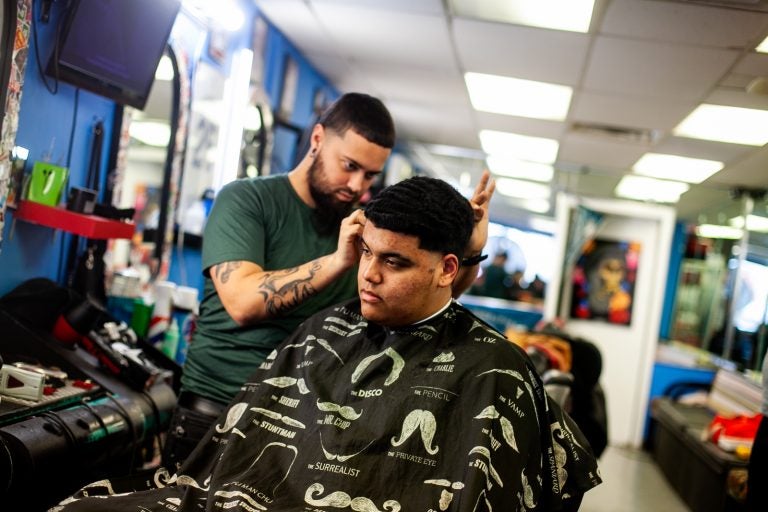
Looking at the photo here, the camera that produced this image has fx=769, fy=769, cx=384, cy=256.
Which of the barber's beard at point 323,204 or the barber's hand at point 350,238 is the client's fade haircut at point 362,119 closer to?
the barber's beard at point 323,204

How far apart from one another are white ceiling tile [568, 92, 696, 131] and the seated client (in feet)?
12.7

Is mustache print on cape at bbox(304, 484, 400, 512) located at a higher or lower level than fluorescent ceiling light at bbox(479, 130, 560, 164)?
lower

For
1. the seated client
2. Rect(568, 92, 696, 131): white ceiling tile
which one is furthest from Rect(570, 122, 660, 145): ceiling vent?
the seated client

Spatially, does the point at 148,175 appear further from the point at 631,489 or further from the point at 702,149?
the point at 702,149

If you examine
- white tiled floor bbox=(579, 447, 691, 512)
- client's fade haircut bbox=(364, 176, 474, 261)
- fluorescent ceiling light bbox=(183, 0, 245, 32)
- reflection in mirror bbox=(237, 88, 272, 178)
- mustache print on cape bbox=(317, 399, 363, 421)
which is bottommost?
white tiled floor bbox=(579, 447, 691, 512)

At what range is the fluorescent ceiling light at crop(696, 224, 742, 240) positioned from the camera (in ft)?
25.2

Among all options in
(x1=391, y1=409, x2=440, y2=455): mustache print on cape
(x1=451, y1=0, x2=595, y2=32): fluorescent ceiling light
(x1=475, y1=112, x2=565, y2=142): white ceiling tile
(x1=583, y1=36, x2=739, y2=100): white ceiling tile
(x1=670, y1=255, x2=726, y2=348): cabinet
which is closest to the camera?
(x1=391, y1=409, x2=440, y2=455): mustache print on cape

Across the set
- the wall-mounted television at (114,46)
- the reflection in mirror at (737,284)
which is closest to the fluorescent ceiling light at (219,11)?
the wall-mounted television at (114,46)

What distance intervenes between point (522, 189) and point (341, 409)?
29.3 ft

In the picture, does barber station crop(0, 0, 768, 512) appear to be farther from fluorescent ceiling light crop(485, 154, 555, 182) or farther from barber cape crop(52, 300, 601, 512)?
fluorescent ceiling light crop(485, 154, 555, 182)

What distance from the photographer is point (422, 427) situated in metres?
1.65

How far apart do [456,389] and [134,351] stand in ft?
5.16

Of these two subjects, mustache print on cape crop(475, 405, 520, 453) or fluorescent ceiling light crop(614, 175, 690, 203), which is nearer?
mustache print on cape crop(475, 405, 520, 453)

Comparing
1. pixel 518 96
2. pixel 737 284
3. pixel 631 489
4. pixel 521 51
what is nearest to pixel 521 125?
pixel 518 96
